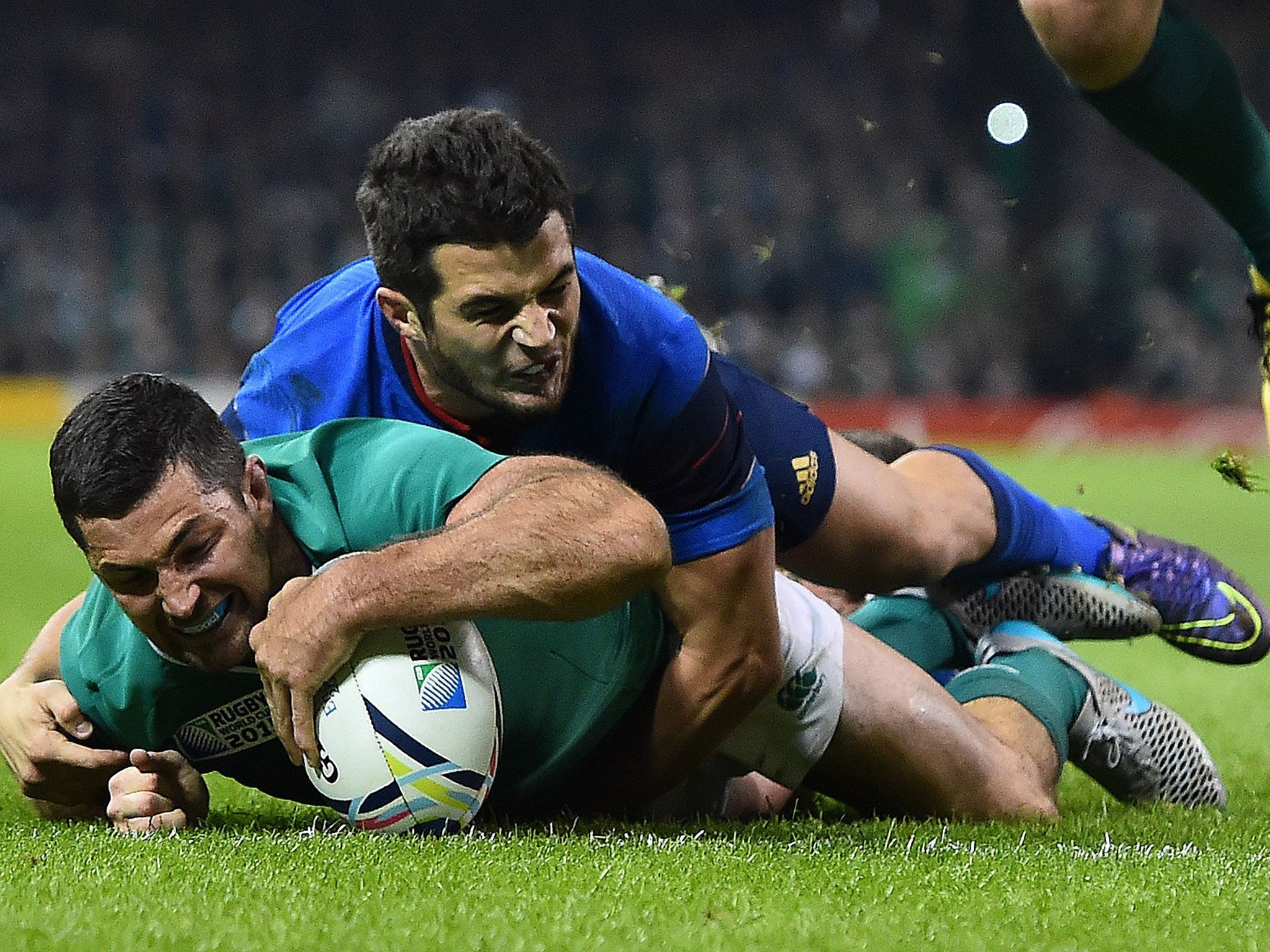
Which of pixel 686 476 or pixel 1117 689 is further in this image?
pixel 1117 689

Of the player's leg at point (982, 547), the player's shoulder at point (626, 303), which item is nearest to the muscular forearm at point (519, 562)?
the player's shoulder at point (626, 303)

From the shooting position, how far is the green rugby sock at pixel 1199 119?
9.56ft

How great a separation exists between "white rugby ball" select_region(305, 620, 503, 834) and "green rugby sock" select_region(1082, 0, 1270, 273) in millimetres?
1457

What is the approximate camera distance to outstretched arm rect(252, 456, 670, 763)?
280cm

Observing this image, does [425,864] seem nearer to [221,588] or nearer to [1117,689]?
[221,588]

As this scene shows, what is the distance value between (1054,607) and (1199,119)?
190 cm

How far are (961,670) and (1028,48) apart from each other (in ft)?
51.7

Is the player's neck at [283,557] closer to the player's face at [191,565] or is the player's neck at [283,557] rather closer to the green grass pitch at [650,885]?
the player's face at [191,565]

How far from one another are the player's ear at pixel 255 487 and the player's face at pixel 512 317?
1.78ft

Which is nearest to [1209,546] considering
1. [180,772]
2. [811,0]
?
[180,772]

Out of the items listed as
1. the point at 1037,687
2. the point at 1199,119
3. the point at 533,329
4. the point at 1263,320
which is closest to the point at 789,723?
the point at 1037,687

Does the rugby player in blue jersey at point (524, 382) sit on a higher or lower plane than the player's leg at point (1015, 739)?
higher

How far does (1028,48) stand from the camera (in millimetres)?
19000

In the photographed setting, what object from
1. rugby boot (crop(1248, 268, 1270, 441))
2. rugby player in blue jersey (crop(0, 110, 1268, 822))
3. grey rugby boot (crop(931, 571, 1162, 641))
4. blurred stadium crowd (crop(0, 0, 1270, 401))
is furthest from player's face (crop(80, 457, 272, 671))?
blurred stadium crowd (crop(0, 0, 1270, 401))
